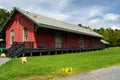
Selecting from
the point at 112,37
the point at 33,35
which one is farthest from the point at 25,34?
the point at 112,37

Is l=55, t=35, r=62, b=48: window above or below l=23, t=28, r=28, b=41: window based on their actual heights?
below

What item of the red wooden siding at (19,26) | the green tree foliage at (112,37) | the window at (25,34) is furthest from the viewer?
the green tree foliage at (112,37)

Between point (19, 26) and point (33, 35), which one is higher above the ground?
point (19, 26)

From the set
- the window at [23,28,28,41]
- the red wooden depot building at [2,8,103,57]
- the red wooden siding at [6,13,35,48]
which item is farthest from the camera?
the window at [23,28,28,41]

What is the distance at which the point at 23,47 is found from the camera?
2272 centimetres

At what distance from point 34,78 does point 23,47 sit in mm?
12039

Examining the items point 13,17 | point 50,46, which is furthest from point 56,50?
point 13,17

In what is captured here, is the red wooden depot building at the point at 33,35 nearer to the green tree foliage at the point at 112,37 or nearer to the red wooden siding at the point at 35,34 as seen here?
the red wooden siding at the point at 35,34

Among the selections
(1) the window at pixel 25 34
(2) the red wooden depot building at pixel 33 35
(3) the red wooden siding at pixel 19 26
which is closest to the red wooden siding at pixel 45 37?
(2) the red wooden depot building at pixel 33 35

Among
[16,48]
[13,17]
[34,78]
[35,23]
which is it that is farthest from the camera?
[13,17]

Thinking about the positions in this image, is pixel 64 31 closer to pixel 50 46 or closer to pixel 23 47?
pixel 50 46

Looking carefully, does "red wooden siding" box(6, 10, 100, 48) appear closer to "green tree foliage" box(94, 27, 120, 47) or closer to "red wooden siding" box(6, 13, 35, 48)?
"red wooden siding" box(6, 13, 35, 48)

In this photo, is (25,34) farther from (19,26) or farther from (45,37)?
(45,37)

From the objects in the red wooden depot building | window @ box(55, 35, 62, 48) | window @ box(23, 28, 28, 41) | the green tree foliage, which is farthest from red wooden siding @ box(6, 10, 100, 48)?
the green tree foliage
